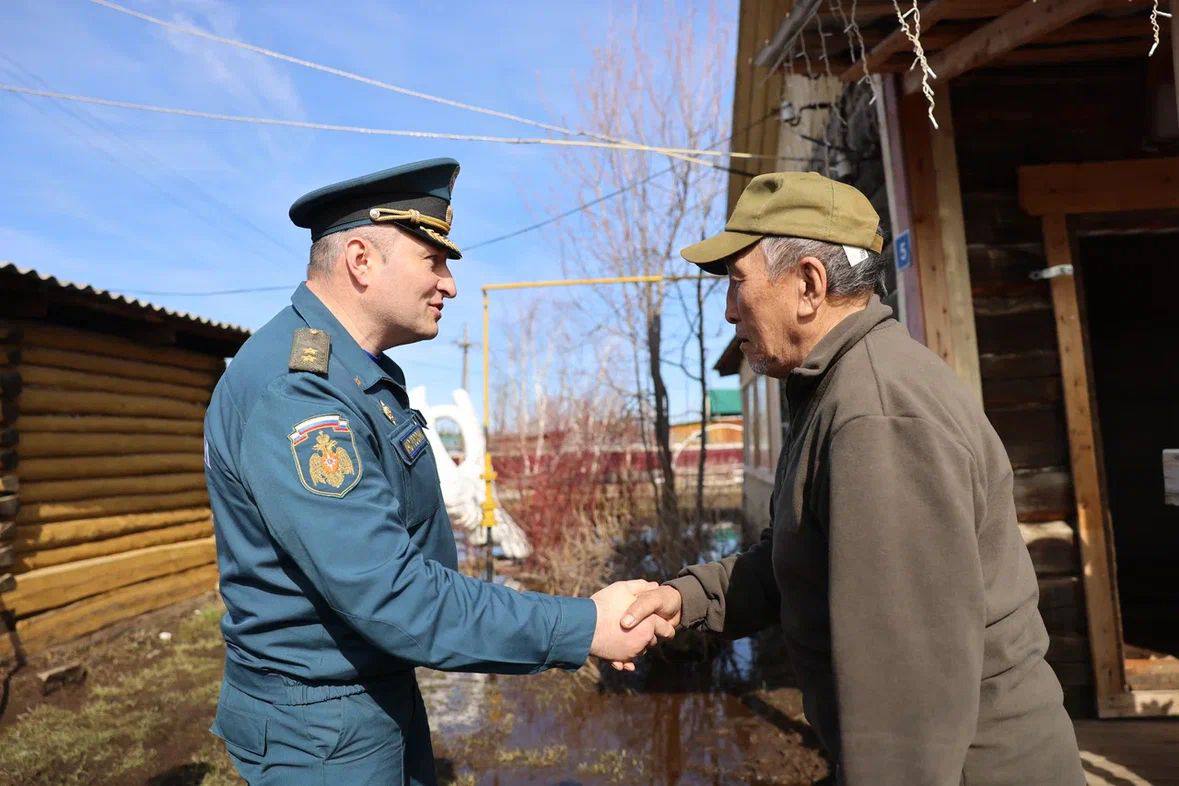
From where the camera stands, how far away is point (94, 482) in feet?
22.6

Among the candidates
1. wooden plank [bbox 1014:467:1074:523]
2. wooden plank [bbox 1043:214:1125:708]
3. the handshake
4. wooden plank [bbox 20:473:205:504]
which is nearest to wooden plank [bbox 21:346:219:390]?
wooden plank [bbox 20:473:205:504]

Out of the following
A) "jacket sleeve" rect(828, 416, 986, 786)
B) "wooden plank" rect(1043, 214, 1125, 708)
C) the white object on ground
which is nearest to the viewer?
"jacket sleeve" rect(828, 416, 986, 786)

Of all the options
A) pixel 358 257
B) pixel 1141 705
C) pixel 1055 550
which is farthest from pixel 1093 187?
pixel 358 257

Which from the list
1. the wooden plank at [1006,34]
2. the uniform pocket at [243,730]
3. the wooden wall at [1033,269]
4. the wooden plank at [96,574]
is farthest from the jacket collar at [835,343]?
the wooden plank at [96,574]

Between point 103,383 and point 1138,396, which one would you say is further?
point 1138,396

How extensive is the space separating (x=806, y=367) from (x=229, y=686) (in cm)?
153

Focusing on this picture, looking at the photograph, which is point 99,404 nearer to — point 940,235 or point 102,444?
point 102,444

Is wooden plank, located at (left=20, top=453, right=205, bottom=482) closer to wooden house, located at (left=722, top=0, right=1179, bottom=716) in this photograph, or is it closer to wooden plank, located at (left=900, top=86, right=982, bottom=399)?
wooden house, located at (left=722, top=0, right=1179, bottom=716)

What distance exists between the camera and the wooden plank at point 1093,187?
391 centimetres

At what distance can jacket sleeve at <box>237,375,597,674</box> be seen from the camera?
1.54 meters

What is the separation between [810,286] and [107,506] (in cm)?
732

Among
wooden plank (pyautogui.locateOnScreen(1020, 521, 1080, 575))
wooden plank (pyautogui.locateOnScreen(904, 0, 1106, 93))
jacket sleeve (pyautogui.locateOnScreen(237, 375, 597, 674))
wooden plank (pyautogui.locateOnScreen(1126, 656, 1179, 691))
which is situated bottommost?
wooden plank (pyautogui.locateOnScreen(1126, 656, 1179, 691))

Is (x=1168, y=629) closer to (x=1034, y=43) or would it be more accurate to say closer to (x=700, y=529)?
(x=700, y=529)

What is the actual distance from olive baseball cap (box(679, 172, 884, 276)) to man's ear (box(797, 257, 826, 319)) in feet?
0.18
